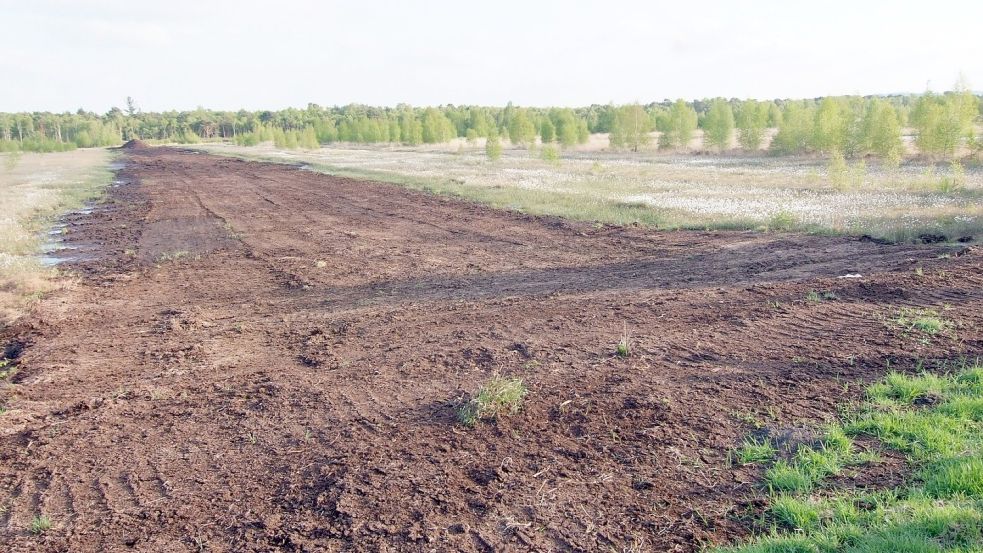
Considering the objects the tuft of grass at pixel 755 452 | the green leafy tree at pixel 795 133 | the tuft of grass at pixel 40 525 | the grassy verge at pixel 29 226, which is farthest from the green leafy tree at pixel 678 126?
the tuft of grass at pixel 40 525

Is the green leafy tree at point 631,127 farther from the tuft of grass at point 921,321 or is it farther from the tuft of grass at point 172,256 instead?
the tuft of grass at point 921,321

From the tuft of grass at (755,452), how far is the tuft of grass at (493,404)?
1926 millimetres

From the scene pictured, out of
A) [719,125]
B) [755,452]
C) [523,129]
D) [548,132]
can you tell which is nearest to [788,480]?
[755,452]

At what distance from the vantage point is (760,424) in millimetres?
5320

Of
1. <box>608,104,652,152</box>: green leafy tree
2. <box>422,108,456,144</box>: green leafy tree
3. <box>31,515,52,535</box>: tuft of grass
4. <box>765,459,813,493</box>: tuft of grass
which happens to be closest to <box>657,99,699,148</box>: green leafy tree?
<box>608,104,652,152</box>: green leafy tree

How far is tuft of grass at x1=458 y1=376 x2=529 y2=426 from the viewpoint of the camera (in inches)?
225

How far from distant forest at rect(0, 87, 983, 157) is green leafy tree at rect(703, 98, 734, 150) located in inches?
4.2

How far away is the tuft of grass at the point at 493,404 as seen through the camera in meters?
5.71

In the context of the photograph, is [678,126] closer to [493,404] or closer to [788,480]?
[493,404]

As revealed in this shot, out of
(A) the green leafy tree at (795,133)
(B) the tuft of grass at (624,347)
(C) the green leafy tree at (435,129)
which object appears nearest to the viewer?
(B) the tuft of grass at (624,347)

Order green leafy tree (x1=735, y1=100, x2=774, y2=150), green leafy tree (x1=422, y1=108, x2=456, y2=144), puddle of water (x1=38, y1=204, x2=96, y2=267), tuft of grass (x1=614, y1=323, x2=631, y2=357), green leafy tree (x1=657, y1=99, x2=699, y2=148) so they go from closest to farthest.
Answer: tuft of grass (x1=614, y1=323, x2=631, y2=357)
puddle of water (x1=38, y1=204, x2=96, y2=267)
green leafy tree (x1=735, y1=100, x2=774, y2=150)
green leafy tree (x1=657, y1=99, x2=699, y2=148)
green leafy tree (x1=422, y1=108, x2=456, y2=144)

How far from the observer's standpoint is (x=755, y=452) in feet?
16.0

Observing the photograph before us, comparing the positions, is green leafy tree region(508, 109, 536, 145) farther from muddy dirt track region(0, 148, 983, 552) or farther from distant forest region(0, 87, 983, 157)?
muddy dirt track region(0, 148, 983, 552)

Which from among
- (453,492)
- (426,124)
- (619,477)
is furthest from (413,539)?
Answer: (426,124)
